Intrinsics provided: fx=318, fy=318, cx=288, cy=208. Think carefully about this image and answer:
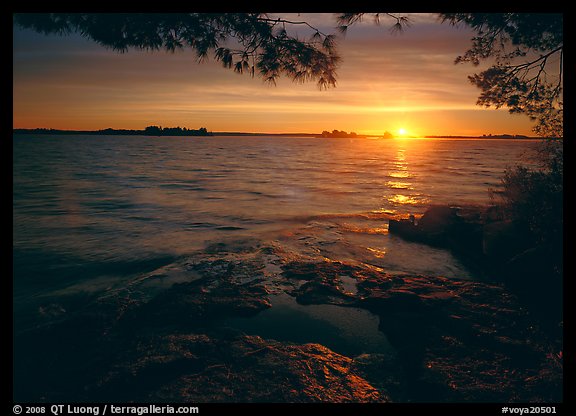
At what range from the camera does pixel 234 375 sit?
5.10 metres

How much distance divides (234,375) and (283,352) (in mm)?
1013

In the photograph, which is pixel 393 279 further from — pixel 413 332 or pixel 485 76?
pixel 485 76

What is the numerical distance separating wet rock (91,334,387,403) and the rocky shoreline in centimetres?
2

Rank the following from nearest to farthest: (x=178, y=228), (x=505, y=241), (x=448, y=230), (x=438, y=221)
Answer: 1. (x=505, y=241)
2. (x=448, y=230)
3. (x=438, y=221)
4. (x=178, y=228)

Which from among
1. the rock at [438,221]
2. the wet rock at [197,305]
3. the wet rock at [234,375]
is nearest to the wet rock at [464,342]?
the wet rock at [234,375]

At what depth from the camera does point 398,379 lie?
507 centimetres

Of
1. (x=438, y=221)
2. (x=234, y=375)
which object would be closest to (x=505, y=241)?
(x=438, y=221)

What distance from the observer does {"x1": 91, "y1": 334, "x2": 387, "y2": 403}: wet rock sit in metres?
4.73

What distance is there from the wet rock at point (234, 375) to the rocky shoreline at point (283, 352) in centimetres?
2

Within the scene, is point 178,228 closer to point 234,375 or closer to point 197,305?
point 197,305

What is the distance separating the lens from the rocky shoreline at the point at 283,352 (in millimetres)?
4789

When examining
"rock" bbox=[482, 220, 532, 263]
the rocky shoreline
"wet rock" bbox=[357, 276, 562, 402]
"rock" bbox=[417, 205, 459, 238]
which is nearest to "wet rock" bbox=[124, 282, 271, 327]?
the rocky shoreline

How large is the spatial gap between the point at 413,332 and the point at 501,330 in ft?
5.57

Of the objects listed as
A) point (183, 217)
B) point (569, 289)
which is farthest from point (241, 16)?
point (183, 217)
